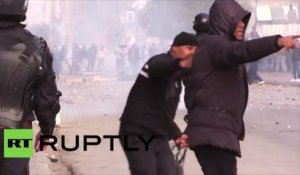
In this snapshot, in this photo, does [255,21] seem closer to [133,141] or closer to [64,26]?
[64,26]

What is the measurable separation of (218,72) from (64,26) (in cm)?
4337

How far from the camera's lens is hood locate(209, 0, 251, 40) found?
14.3 feet

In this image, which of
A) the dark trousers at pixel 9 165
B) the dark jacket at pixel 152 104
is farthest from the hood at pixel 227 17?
the dark trousers at pixel 9 165

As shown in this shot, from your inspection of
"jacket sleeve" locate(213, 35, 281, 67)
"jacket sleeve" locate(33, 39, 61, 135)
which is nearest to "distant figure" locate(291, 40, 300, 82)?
"jacket sleeve" locate(213, 35, 281, 67)

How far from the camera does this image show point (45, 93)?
419 cm

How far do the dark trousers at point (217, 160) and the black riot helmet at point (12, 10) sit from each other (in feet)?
4.22

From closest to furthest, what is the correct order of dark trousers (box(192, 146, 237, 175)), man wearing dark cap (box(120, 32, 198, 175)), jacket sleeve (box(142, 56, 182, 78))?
dark trousers (box(192, 146, 237, 175)), jacket sleeve (box(142, 56, 182, 78)), man wearing dark cap (box(120, 32, 198, 175))

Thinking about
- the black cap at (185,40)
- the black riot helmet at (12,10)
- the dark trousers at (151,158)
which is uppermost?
the black riot helmet at (12,10)

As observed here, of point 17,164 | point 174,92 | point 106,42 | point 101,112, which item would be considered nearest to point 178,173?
point 174,92

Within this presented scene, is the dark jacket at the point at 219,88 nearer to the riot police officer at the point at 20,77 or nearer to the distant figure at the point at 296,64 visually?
the riot police officer at the point at 20,77

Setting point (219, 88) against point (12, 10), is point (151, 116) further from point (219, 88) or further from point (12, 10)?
point (12, 10)

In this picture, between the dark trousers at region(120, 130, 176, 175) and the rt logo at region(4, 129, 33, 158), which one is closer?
the rt logo at region(4, 129, 33, 158)

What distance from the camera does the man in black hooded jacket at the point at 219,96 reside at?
167 inches

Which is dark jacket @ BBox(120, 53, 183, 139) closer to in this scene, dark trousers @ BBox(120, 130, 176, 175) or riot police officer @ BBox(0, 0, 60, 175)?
dark trousers @ BBox(120, 130, 176, 175)
